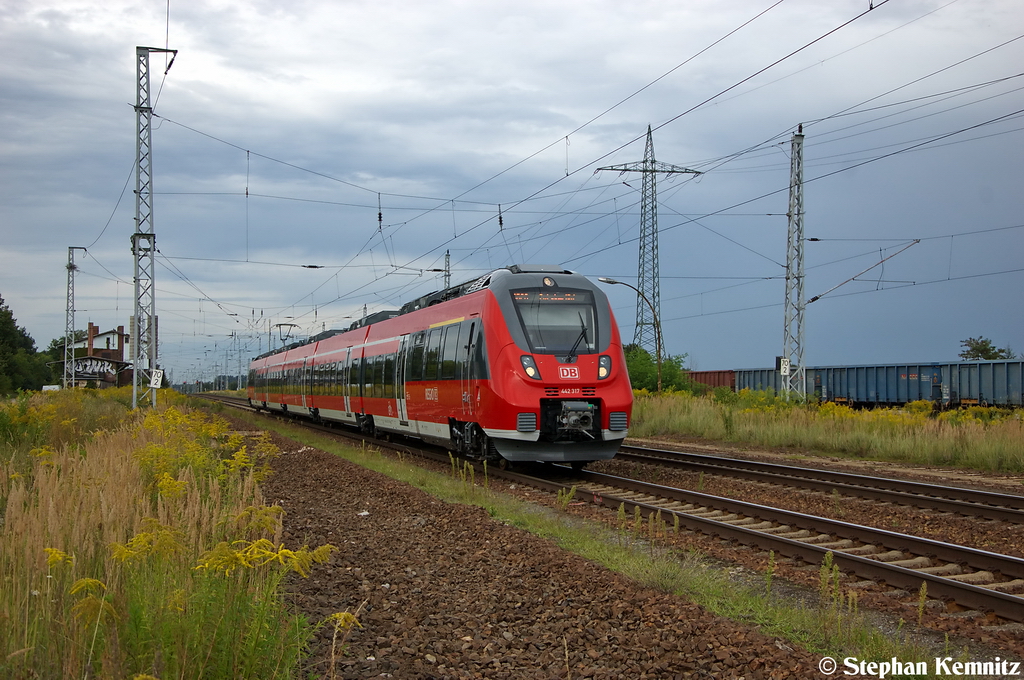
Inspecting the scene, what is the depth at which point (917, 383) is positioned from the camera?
3694cm

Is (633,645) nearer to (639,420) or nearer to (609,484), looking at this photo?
(609,484)

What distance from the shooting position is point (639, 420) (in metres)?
29.0

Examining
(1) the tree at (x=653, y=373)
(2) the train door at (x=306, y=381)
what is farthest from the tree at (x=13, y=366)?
(1) the tree at (x=653, y=373)

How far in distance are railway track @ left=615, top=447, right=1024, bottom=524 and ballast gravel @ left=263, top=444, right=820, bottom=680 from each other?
5986 millimetres

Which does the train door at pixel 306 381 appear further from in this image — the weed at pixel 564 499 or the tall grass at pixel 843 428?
the weed at pixel 564 499

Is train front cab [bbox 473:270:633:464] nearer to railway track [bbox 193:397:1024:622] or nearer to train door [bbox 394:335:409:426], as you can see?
railway track [bbox 193:397:1024:622]

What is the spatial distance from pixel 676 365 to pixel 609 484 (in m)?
23.1

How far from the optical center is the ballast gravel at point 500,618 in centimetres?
499

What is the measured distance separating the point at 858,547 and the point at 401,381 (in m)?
13.5

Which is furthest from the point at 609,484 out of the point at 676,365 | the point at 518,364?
the point at 676,365

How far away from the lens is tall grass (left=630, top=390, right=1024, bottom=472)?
58.6ft

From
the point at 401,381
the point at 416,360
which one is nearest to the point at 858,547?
the point at 416,360

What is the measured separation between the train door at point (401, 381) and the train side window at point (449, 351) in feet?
11.1

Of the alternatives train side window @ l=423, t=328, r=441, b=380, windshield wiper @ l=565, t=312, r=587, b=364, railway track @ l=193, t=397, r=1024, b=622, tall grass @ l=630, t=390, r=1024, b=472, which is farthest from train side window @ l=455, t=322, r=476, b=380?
tall grass @ l=630, t=390, r=1024, b=472
